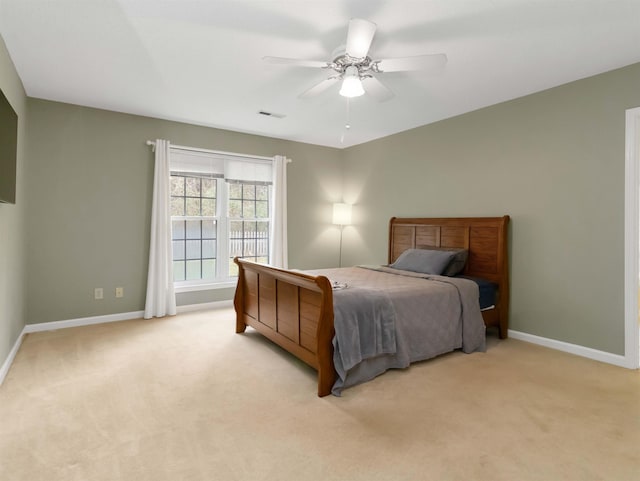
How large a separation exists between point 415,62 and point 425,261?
218 cm

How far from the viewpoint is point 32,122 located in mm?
3652

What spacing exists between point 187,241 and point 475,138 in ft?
12.3

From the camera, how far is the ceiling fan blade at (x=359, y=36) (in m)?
1.92

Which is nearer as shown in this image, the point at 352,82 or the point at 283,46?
the point at 352,82

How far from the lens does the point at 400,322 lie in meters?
2.78

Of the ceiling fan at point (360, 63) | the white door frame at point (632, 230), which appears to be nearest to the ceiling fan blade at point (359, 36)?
the ceiling fan at point (360, 63)

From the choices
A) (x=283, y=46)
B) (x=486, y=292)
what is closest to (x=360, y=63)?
(x=283, y=46)

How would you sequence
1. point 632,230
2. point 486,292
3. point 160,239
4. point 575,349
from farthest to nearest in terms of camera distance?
1. point 160,239
2. point 486,292
3. point 575,349
4. point 632,230

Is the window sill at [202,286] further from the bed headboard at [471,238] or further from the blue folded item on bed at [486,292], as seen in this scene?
the blue folded item on bed at [486,292]

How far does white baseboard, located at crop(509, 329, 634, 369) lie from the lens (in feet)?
9.61

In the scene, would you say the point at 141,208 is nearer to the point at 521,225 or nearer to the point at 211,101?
the point at 211,101

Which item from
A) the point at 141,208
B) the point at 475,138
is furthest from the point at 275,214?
the point at 475,138

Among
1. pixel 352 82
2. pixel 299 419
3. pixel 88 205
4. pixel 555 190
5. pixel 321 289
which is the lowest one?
pixel 299 419

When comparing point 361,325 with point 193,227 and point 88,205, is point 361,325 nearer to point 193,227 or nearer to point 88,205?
point 193,227
